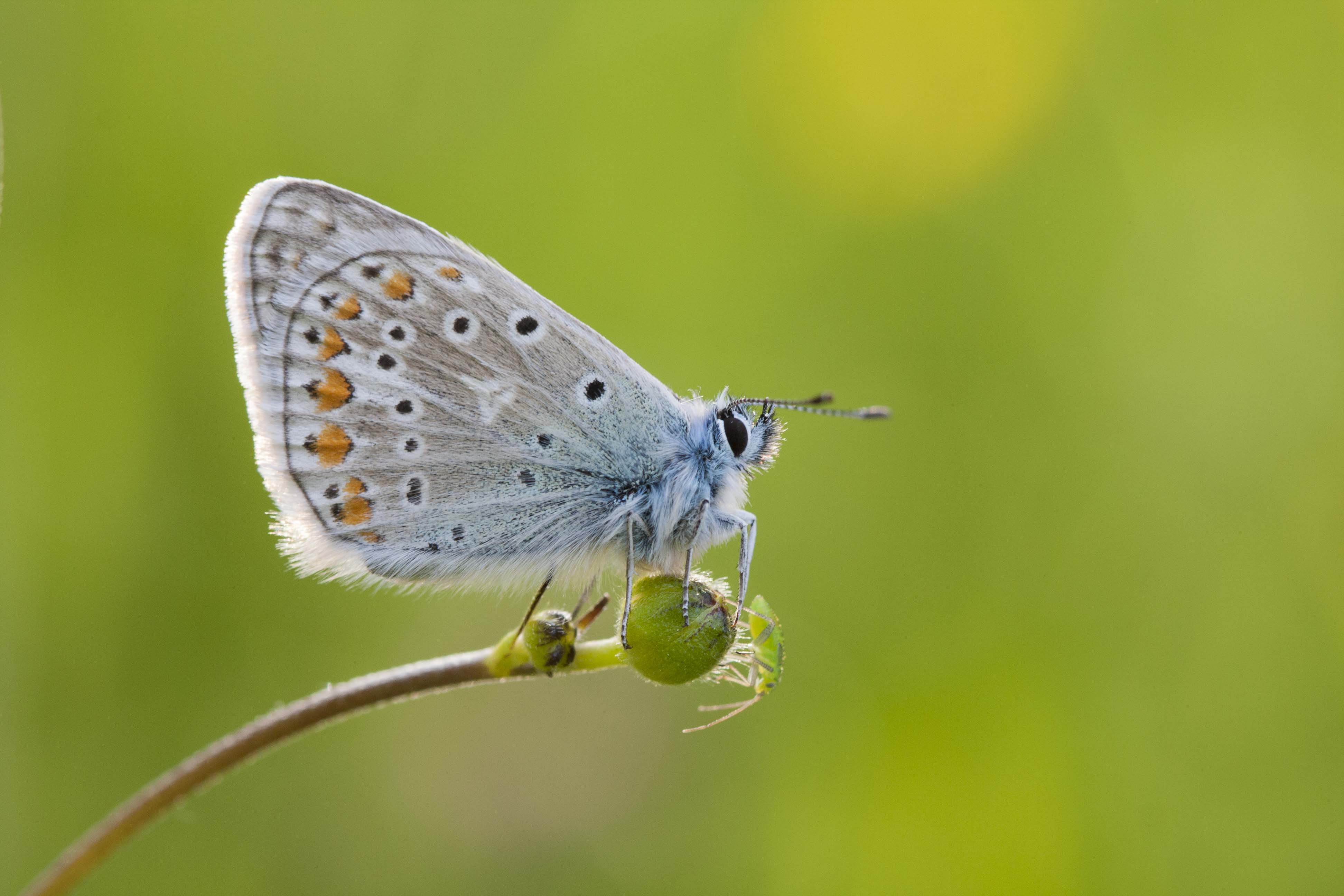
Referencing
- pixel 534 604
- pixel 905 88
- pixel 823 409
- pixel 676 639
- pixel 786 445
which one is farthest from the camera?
pixel 905 88

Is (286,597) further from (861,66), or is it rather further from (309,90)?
(861,66)

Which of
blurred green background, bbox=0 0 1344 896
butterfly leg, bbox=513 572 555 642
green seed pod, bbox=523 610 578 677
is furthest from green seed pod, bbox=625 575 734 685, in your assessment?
blurred green background, bbox=0 0 1344 896

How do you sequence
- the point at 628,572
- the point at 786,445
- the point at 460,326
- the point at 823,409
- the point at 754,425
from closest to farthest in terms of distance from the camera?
the point at 628,572
the point at 460,326
the point at 754,425
the point at 823,409
the point at 786,445

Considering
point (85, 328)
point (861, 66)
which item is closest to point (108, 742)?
point (85, 328)

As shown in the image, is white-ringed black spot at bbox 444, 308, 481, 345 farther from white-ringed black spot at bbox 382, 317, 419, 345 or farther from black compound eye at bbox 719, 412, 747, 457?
black compound eye at bbox 719, 412, 747, 457

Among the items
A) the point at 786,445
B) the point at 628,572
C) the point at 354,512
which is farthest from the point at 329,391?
the point at 786,445

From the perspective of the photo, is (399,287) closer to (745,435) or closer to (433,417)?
(433,417)
